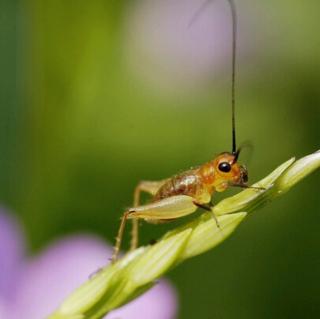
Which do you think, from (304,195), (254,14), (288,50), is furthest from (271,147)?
(254,14)

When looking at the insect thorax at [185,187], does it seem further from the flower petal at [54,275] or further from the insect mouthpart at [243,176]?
the flower petal at [54,275]

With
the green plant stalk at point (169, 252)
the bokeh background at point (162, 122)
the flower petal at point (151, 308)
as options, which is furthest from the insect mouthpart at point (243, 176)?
the bokeh background at point (162, 122)

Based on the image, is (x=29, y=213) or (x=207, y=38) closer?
(x=29, y=213)

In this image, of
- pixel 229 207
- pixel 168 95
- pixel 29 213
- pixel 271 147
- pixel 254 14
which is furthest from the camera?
pixel 254 14

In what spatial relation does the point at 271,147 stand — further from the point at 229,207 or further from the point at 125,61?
the point at 229,207

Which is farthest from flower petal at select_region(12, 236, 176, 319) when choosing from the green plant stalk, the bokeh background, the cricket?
the green plant stalk

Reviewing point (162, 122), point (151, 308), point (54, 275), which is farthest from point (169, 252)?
point (162, 122)
